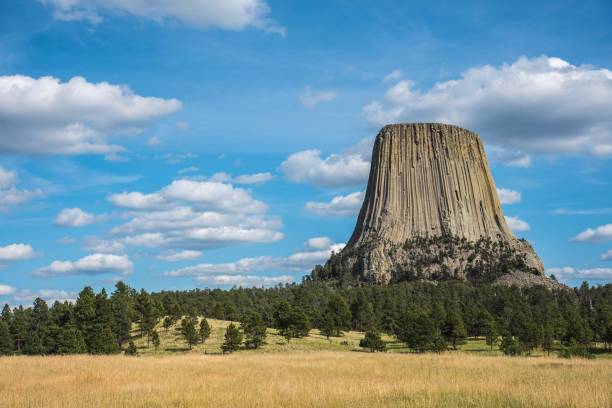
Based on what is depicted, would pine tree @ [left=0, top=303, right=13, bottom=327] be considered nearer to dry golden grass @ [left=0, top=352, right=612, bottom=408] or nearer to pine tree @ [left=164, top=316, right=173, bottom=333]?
pine tree @ [left=164, top=316, right=173, bottom=333]

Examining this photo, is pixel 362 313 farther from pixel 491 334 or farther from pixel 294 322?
pixel 491 334

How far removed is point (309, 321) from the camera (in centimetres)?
8119

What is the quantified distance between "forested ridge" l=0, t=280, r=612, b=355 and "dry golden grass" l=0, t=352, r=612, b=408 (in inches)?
1130

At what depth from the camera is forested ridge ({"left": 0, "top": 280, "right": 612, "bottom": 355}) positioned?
61506 millimetres

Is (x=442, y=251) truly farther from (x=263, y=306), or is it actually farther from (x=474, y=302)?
(x=263, y=306)

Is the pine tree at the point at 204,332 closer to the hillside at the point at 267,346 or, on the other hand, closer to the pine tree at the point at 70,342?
the hillside at the point at 267,346

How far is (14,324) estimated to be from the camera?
7956cm

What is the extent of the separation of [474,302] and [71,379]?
4030 inches

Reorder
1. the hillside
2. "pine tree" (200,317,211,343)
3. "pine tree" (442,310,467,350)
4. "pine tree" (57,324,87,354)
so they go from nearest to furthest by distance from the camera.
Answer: "pine tree" (57,324,87,354) → the hillside → "pine tree" (200,317,211,343) → "pine tree" (442,310,467,350)

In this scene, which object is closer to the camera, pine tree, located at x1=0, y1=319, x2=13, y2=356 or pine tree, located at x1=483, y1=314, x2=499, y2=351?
pine tree, located at x1=0, y1=319, x2=13, y2=356

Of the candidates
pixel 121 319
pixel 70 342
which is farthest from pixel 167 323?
pixel 70 342

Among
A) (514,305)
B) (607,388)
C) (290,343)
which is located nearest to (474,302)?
(514,305)

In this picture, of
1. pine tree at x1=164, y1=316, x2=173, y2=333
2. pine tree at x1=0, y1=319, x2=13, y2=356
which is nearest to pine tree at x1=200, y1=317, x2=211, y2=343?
pine tree at x1=164, y1=316, x2=173, y2=333

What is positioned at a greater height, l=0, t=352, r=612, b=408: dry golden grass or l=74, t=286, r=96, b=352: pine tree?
l=74, t=286, r=96, b=352: pine tree
